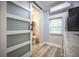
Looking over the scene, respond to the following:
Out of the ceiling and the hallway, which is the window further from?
the ceiling

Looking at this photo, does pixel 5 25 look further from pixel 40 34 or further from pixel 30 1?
pixel 40 34

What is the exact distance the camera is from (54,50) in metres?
1.01

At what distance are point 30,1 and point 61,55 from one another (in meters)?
0.89

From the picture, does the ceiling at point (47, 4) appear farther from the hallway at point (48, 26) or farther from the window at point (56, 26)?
the window at point (56, 26)

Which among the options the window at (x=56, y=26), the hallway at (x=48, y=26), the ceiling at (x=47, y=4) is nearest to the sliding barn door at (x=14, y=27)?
the hallway at (x=48, y=26)

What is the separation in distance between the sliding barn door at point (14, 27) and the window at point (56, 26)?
380 millimetres

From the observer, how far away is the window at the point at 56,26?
0.95m

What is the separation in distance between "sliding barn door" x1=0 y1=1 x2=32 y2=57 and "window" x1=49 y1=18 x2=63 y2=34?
0.38 m

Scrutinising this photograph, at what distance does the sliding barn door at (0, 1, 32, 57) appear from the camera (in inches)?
31.6

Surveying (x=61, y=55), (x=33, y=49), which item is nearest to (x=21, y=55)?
(x=33, y=49)

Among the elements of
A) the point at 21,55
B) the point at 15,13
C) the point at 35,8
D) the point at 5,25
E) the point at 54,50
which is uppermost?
the point at 35,8

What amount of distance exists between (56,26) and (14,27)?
0.56 m

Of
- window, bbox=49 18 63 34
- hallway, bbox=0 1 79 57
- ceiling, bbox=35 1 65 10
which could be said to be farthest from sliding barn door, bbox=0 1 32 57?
window, bbox=49 18 63 34

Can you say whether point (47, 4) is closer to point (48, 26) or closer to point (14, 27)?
point (48, 26)
